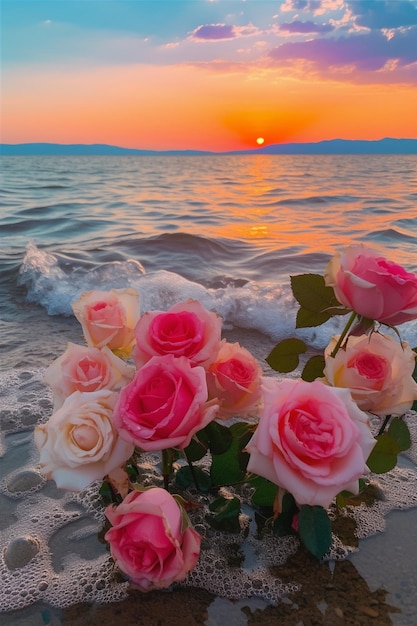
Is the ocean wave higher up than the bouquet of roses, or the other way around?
the bouquet of roses

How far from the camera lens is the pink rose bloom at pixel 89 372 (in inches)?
57.6

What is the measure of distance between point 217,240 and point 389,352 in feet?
20.3

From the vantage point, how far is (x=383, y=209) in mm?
10445

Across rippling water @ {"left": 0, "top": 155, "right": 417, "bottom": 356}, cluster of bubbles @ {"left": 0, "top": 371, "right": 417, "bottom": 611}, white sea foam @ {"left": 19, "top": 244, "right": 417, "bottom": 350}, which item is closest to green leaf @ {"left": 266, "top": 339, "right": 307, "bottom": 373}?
cluster of bubbles @ {"left": 0, "top": 371, "right": 417, "bottom": 611}

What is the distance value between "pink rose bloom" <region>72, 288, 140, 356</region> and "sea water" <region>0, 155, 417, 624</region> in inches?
28.4

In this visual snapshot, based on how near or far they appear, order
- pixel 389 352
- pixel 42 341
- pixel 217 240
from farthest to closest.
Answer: pixel 217 240
pixel 42 341
pixel 389 352

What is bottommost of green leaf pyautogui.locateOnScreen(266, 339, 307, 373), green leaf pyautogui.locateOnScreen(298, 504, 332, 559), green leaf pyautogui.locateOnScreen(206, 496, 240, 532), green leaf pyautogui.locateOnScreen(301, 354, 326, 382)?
green leaf pyautogui.locateOnScreen(206, 496, 240, 532)

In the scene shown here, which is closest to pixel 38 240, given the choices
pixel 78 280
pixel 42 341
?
pixel 78 280

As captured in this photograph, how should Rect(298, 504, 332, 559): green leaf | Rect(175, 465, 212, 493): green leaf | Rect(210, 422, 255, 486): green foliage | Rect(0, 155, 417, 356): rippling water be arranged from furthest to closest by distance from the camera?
1. Rect(0, 155, 417, 356): rippling water
2. Rect(175, 465, 212, 493): green leaf
3. Rect(210, 422, 255, 486): green foliage
4. Rect(298, 504, 332, 559): green leaf

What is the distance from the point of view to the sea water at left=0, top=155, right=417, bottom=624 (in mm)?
1808

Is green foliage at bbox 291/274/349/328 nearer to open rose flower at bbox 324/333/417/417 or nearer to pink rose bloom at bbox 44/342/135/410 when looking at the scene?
open rose flower at bbox 324/333/417/417

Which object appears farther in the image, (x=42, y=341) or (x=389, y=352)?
(x=42, y=341)

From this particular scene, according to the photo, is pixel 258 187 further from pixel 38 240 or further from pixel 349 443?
pixel 349 443

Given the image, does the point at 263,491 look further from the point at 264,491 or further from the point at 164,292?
the point at 164,292
